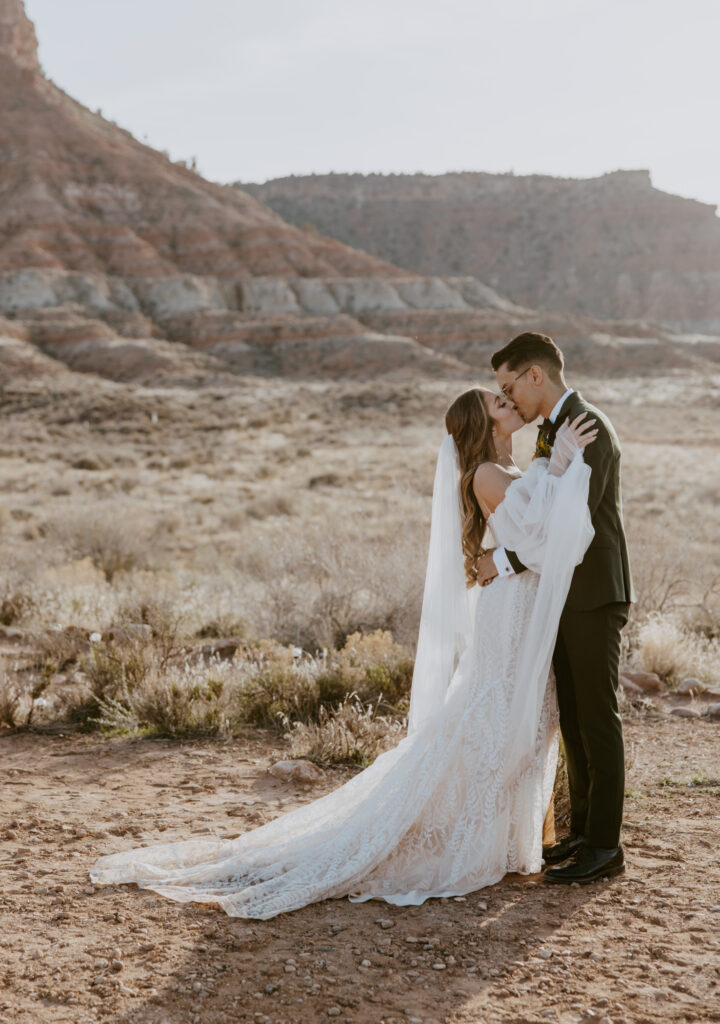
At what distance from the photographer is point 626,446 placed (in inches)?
1017

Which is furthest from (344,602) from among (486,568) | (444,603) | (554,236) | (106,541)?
(554,236)

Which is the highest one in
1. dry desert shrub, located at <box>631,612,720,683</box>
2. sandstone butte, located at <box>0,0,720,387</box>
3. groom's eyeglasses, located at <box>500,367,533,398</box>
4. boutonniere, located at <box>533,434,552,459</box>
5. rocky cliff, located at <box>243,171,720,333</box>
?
rocky cliff, located at <box>243,171,720,333</box>

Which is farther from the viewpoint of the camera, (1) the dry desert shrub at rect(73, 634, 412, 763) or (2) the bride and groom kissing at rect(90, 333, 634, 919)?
(1) the dry desert shrub at rect(73, 634, 412, 763)

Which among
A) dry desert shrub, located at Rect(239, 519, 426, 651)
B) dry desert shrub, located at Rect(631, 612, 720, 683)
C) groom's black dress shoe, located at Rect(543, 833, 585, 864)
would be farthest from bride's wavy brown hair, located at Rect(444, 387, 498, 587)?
dry desert shrub, located at Rect(631, 612, 720, 683)

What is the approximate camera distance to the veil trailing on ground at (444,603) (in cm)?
367

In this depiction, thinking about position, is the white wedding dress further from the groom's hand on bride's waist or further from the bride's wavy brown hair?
the bride's wavy brown hair

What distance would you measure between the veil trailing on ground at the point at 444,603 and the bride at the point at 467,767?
0.04ft

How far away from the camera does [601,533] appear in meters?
3.39

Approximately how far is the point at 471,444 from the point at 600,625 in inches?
32.1

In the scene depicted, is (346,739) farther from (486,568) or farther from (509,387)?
(509,387)

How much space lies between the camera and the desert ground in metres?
2.76

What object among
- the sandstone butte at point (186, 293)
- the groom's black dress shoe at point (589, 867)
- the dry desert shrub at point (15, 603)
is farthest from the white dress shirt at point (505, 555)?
the sandstone butte at point (186, 293)

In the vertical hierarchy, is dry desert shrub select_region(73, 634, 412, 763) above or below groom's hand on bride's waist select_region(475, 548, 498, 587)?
below

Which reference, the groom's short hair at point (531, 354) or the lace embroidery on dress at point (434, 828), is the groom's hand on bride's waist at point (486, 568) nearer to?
the lace embroidery on dress at point (434, 828)
